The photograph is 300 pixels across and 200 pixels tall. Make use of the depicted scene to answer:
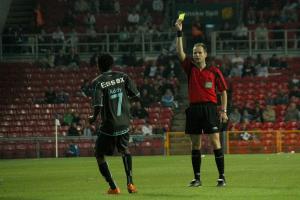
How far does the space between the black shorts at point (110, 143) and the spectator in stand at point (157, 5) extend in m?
30.3

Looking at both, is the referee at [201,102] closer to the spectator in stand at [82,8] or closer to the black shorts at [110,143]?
the black shorts at [110,143]

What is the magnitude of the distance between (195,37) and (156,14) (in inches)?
152

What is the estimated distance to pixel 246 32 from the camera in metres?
41.0

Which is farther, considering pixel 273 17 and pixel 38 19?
pixel 38 19

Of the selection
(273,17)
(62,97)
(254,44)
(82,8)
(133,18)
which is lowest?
(62,97)

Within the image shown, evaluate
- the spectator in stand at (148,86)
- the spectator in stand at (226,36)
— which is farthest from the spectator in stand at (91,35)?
the spectator in stand at (226,36)

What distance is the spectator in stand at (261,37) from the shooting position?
4056 centimetres

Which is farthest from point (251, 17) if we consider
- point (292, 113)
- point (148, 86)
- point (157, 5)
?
point (292, 113)

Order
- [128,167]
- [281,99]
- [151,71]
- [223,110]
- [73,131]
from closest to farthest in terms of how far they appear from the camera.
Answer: [128,167], [223,110], [73,131], [281,99], [151,71]

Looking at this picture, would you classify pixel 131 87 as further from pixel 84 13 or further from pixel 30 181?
pixel 84 13

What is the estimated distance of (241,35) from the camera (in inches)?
1619

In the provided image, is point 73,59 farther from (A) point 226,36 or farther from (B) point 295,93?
(B) point 295,93

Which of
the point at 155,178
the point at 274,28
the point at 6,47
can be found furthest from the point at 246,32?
the point at 155,178

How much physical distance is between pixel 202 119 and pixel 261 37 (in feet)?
87.5
